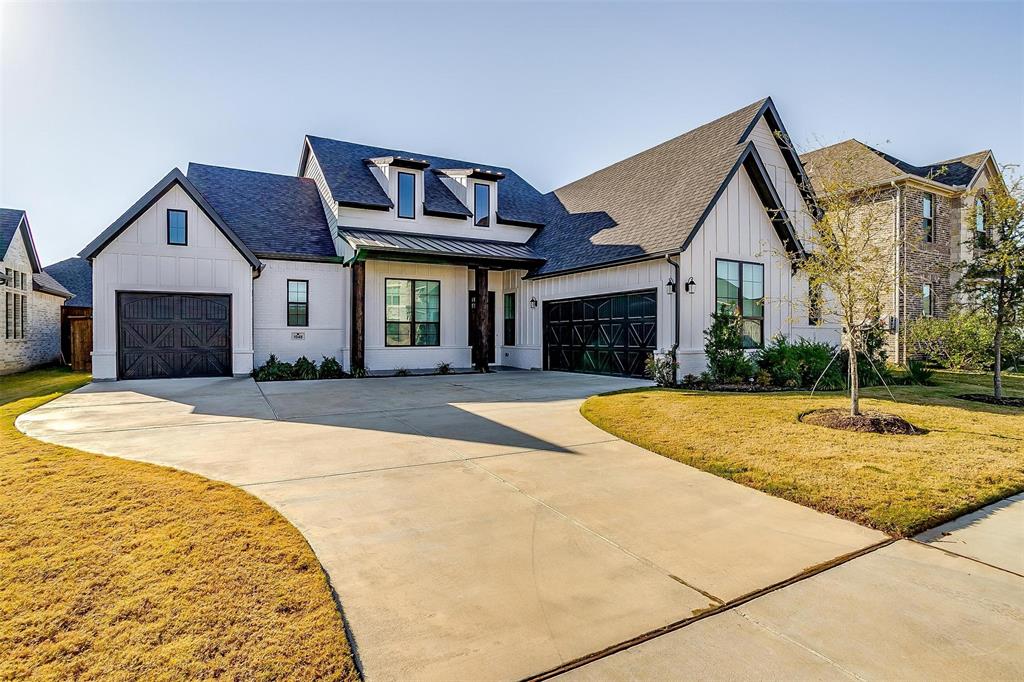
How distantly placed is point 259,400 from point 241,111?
381 inches

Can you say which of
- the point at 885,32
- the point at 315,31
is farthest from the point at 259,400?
the point at 885,32

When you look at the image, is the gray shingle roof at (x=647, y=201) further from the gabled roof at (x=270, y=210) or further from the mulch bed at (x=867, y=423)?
the gabled roof at (x=270, y=210)

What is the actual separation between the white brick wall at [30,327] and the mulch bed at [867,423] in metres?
24.7

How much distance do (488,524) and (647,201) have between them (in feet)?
46.9

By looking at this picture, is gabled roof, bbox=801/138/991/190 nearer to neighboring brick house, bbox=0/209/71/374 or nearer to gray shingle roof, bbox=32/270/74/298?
neighboring brick house, bbox=0/209/71/374

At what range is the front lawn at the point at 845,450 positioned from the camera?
4762 millimetres

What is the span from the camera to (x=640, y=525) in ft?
13.8

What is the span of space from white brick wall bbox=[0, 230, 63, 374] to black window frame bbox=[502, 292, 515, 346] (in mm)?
17656

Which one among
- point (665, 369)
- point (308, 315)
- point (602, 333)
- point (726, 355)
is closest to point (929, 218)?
point (726, 355)

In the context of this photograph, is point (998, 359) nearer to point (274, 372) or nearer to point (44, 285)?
point (274, 372)

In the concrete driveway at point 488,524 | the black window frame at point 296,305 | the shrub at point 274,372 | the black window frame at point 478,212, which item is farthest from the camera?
the black window frame at point 478,212

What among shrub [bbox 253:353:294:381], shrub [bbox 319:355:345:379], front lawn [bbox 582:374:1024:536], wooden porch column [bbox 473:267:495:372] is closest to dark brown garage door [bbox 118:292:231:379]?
shrub [bbox 253:353:294:381]

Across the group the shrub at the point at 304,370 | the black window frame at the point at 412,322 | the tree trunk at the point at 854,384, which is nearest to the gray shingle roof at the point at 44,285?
the shrub at the point at 304,370

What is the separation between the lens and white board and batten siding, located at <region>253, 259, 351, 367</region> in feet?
53.1
